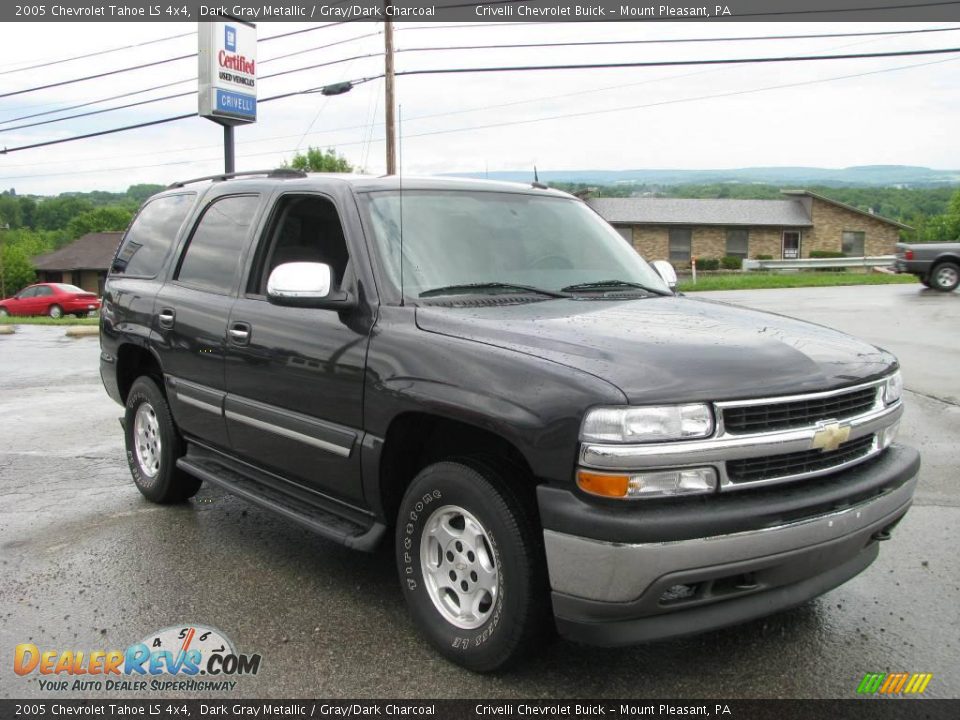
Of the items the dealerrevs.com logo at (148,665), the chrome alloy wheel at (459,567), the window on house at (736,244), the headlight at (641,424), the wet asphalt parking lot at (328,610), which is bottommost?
the dealerrevs.com logo at (148,665)

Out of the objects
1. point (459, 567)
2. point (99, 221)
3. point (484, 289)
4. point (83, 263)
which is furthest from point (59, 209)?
point (459, 567)

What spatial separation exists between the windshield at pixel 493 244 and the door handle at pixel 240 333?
938 millimetres

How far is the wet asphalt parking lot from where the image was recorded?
3250 mm

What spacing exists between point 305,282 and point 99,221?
113 metres

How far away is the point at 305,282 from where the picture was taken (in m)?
3.71

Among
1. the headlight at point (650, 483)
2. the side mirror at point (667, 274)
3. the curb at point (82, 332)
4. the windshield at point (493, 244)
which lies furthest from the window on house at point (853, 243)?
the headlight at point (650, 483)

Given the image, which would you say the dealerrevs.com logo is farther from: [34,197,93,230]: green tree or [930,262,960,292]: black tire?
[34,197,93,230]: green tree

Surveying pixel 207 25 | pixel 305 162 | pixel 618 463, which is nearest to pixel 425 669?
pixel 618 463

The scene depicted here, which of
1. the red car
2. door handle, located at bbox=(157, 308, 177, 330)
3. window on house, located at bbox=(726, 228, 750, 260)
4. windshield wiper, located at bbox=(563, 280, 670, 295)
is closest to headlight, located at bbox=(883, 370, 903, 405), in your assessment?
windshield wiper, located at bbox=(563, 280, 670, 295)

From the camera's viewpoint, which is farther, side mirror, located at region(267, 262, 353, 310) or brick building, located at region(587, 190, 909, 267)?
brick building, located at region(587, 190, 909, 267)

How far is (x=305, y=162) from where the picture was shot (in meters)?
48.8

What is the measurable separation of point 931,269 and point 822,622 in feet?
67.0

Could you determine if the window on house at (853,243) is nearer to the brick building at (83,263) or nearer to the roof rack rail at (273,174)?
the brick building at (83,263)

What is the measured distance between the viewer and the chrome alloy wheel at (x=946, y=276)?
21.3 metres
